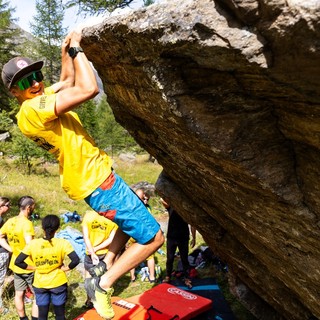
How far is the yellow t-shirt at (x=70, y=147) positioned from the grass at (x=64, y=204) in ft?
16.8

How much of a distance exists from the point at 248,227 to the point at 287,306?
1922 millimetres

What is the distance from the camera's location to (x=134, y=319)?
6402mm

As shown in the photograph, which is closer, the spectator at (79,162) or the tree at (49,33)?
the spectator at (79,162)

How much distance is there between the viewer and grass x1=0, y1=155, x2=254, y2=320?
28.7 feet

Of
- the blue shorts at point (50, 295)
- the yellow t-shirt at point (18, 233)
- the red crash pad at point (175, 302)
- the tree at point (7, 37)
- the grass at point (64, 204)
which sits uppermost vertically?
the tree at point (7, 37)

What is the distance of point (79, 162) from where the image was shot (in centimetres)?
418

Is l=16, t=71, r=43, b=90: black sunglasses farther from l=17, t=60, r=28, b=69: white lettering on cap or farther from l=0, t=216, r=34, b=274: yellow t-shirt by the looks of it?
l=0, t=216, r=34, b=274: yellow t-shirt

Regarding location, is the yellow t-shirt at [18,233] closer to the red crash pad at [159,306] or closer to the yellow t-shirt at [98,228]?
the yellow t-shirt at [98,228]

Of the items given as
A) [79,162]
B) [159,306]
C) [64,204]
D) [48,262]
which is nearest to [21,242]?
[48,262]

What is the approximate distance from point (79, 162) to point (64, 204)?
14.2 m

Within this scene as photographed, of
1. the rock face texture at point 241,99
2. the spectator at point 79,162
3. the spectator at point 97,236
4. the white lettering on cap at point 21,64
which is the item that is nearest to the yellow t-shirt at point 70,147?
the spectator at point 79,162

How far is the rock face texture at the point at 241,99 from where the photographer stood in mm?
2387

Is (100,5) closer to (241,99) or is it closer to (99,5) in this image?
(99,5)

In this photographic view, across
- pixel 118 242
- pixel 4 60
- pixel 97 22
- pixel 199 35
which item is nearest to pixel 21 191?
pixel 118 242
